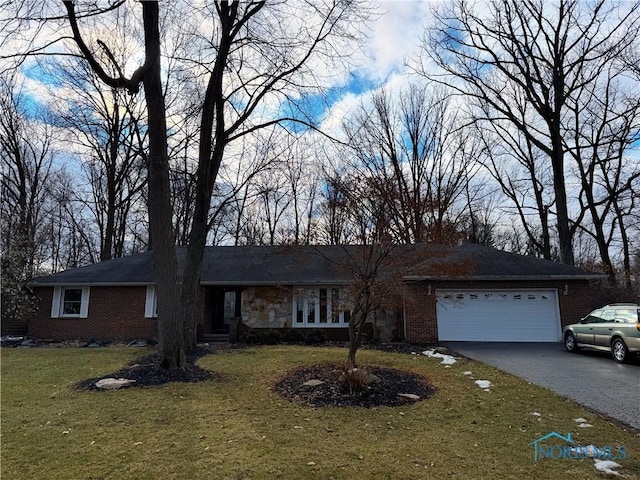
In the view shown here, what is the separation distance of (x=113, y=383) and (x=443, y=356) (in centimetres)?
837

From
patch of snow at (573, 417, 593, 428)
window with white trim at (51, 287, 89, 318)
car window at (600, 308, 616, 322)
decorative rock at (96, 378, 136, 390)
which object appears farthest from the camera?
window with white trim at (51, 287, 89, 318)

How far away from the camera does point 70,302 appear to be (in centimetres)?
1742

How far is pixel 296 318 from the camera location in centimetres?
1677

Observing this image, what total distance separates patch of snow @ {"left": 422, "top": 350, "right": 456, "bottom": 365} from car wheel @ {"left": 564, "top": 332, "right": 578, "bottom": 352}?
4209mm

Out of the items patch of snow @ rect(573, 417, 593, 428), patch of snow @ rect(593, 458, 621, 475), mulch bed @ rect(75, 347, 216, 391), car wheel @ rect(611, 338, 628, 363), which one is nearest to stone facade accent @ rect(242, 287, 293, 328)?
mulch bed @ rect(75, 347, 216, 391)

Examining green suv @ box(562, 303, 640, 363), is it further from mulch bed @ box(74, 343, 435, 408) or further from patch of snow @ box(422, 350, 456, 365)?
mulch bed @ box(74, 343, 435, 408)

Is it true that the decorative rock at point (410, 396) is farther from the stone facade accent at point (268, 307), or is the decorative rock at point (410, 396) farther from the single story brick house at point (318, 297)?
the stone facade accent at point (268, 307)

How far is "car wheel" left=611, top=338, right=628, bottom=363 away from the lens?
10.9 meters

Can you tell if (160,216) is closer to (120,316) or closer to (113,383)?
(113,383)

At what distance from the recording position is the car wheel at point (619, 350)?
10875mm

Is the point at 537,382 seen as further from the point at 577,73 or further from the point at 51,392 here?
the point at 577,73

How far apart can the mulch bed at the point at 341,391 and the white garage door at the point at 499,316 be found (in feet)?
22.8

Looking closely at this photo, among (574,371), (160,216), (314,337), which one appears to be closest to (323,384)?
(160,216)

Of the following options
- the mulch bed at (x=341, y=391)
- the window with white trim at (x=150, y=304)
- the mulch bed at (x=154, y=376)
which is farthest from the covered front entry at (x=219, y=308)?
the mulch bed at (x=341, y=391)
